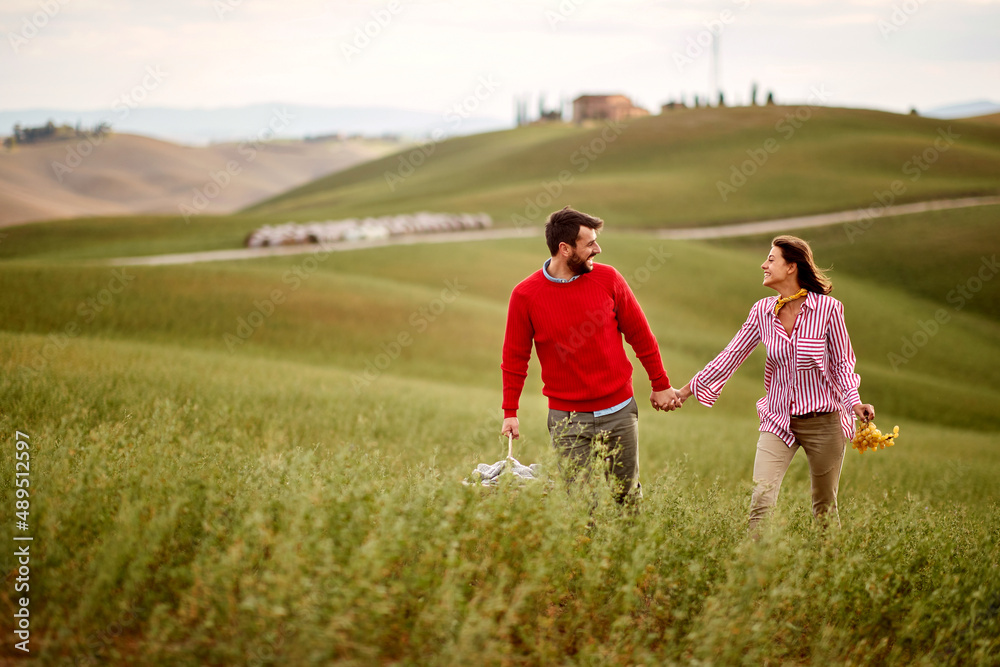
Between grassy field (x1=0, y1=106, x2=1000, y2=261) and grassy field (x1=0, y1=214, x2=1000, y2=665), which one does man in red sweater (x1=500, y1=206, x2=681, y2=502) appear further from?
grassy field (x1=0, y1=106, x2=1000, y2=261)

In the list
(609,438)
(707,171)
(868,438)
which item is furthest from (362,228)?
(707,171)

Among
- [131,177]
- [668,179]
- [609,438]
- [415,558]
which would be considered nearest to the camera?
[415,558]

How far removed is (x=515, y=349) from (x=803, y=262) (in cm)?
255

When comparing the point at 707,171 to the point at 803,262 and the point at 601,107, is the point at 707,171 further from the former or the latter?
the point at 601,107

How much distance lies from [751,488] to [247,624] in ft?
13.3

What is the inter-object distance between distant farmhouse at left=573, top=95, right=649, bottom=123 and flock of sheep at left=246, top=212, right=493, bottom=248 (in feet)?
319

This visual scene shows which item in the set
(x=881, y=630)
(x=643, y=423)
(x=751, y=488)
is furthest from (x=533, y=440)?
(x=881, y=630)

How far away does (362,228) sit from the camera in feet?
117

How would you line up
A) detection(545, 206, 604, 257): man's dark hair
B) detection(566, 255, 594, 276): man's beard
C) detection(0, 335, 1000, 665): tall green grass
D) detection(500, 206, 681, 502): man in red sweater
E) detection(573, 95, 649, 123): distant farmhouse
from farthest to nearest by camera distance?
detection(573, 95, 649, 123): distant farmhouse < detection(500, 206, 681, 502): man in red sweater < detection(566, 255, 594, 276): man's beard < detection(545, 206, 604, 257): man's dark hair < detection(0, 335, 1000, 665): tall green grass

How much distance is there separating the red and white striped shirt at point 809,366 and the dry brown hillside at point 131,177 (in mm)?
109931

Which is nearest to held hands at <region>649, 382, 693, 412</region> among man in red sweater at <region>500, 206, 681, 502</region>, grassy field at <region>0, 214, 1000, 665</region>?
man in red sweater at <region>500, 206, 681, 502</region>

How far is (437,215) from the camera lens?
41.5 m

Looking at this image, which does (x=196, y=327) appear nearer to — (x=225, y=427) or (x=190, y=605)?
(x=225, y=427)

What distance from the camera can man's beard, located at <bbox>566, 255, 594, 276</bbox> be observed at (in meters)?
5.09
